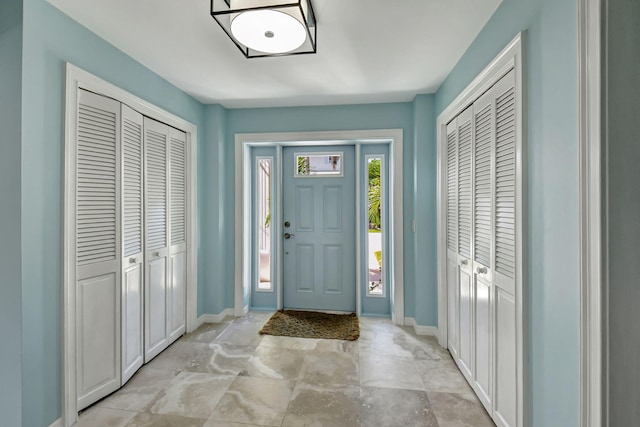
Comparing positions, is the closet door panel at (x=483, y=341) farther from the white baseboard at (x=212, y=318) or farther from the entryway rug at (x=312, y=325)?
the white baseboard at (x=212, y=318)

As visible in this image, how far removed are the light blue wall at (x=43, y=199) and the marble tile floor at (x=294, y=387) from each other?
1.33 feet

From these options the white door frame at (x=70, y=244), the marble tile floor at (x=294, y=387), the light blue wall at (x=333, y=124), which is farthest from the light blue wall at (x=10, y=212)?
the light blue wall at (x=333, y=124)

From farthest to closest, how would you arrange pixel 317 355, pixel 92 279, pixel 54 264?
1. pixel 317 355
2. pixel 92 279
3. pixel 54 264

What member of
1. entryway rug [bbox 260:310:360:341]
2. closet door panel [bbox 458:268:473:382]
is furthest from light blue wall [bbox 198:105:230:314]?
closet door panel [bbox 458:268:473:382]

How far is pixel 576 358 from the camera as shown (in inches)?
42.8

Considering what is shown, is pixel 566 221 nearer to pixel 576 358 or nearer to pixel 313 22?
→ pixel 576 358

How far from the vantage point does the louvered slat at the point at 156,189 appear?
2.50 meters

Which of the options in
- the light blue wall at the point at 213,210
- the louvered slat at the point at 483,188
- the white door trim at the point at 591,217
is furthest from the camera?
the light blue wall at the point at 213,210

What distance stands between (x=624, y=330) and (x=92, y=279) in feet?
8.62

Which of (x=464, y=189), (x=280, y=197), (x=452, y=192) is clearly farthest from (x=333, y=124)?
(x=464, y=189)

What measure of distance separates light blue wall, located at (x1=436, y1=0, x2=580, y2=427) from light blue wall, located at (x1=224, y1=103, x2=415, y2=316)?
1677mm

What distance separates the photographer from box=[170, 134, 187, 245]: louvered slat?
2.84 metres

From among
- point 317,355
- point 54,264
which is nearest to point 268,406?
point 317,355

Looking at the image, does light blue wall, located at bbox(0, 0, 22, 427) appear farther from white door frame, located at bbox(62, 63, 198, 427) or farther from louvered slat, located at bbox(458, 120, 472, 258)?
louvered slat, located at bbox(458, 120, 472, 258)
